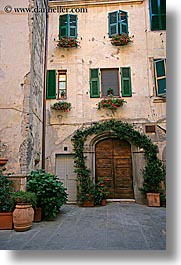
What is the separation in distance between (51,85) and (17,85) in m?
2.43

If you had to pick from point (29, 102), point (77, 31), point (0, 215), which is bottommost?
point (0, 215)

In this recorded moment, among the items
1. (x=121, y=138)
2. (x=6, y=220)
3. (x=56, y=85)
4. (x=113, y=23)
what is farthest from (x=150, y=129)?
(x=6, y=220)

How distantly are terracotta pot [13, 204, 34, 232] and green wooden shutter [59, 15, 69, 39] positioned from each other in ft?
17.7

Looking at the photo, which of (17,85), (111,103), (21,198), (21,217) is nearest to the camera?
(21,217)

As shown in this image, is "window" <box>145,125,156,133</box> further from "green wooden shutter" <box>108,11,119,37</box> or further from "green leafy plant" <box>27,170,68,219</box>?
"green leafy plant" <box>27,170,68,219</box>

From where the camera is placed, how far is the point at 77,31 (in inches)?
266

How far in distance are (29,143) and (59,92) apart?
275 cm

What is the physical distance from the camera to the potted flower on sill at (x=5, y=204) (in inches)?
131

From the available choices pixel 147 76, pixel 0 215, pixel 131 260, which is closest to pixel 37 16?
pixel 147 76

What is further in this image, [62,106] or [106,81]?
[106,81]

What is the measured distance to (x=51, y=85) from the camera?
6.43m

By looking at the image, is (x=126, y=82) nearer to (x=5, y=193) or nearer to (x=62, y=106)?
(x=62, y=106)

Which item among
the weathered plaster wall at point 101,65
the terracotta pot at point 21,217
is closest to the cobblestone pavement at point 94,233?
the terracotta pot at point 21,217

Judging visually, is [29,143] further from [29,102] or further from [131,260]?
[131,260]
